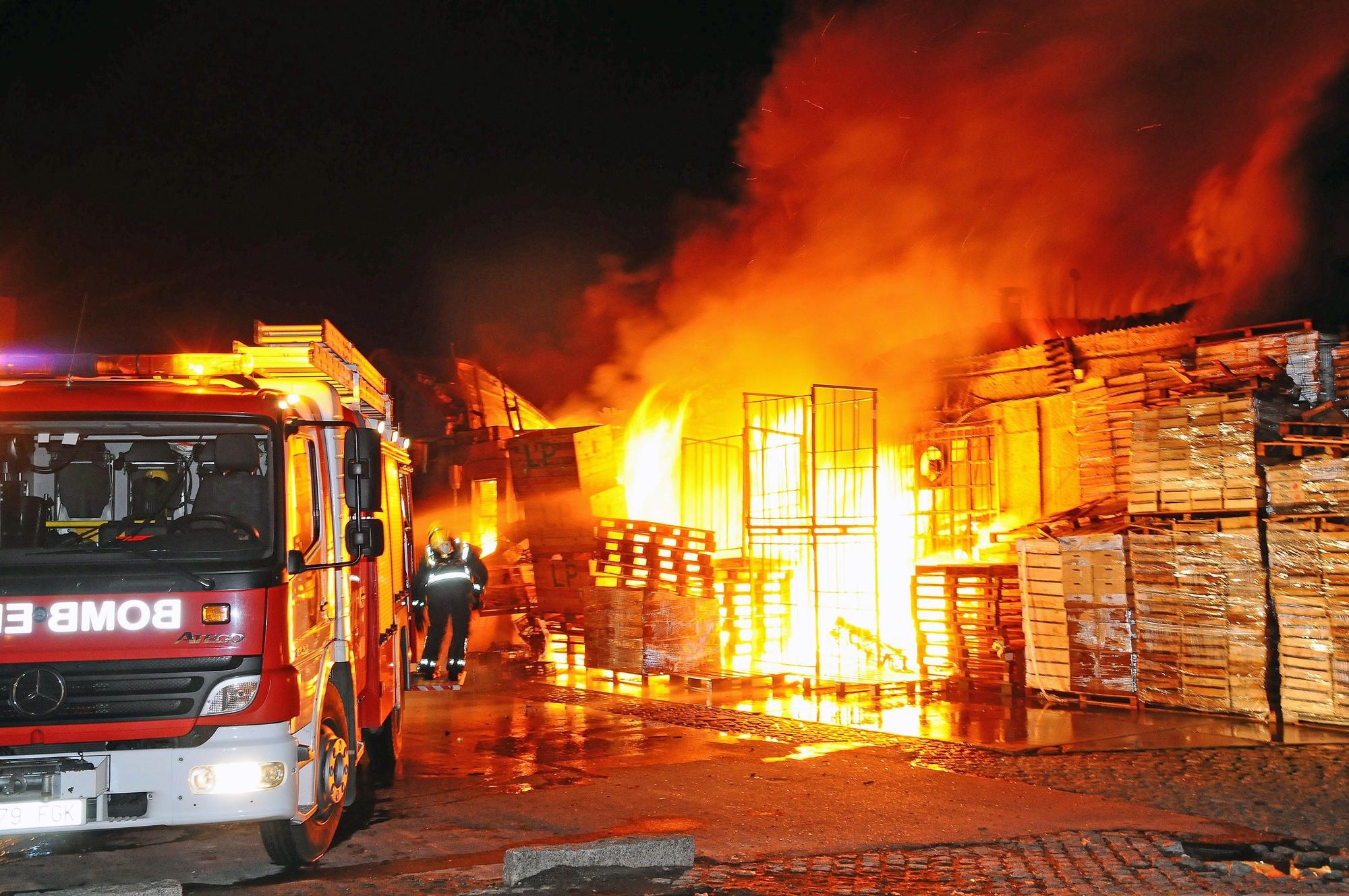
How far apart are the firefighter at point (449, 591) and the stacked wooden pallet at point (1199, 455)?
6.97m

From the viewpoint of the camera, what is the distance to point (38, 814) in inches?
186

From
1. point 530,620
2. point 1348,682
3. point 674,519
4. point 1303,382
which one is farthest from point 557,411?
point 1348,682

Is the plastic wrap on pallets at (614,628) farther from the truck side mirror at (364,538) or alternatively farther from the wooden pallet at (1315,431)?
the truck side mirror at (364,538)

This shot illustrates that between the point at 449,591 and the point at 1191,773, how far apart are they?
22.7 ft

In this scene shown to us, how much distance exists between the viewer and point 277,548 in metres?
5.13

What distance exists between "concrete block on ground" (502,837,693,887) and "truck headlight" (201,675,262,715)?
1.49 m

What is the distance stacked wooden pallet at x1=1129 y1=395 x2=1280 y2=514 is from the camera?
10789 millimetres

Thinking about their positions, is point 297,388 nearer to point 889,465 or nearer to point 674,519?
point 889,465

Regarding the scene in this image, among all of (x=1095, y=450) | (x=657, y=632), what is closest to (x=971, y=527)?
(x=1095, y=450)

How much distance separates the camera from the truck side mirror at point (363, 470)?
5.63m

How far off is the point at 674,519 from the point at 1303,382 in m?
10.6

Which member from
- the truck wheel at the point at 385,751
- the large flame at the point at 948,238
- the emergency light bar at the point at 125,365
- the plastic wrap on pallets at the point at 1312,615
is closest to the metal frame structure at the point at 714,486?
the large flame at the point at 948,238

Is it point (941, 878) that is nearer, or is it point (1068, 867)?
point (941, 878)

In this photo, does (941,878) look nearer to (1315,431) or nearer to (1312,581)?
(1312,581)
